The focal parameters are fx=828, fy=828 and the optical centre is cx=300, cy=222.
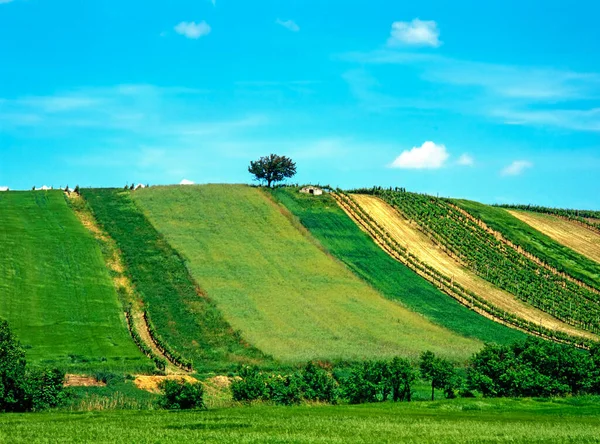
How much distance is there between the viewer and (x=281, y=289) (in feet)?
313

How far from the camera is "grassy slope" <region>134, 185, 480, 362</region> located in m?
80.6

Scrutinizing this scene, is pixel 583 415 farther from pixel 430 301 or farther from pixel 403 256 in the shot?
pixel 403 256

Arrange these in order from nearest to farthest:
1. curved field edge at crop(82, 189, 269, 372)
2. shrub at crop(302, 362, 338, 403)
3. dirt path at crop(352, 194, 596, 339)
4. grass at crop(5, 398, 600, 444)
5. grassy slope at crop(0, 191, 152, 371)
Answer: grass at crop(5, 398, 600, 444) → shrub at crop(302, 362, 338, 403) → grassy slope at crop(0, 191, 152, 371) → curved field edge at crop(82, 189, 269, 372) → dirt path at crop(352, 194, 596, 339)

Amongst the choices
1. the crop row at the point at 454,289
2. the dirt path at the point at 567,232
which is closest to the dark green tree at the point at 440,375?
the crop row at the point at 454,289

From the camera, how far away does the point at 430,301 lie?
99.6m

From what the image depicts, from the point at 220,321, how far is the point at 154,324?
663 cm

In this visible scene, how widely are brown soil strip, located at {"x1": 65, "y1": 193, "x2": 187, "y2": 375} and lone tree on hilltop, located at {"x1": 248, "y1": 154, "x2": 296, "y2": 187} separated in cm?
4136

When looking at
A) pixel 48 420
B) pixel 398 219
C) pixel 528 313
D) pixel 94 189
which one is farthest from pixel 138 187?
pixel 48 420

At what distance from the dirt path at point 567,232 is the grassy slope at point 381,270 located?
117 feet

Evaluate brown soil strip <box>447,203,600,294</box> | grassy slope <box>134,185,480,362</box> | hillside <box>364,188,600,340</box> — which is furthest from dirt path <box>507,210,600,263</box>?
grassy slope <box>134,185,480,362</box>

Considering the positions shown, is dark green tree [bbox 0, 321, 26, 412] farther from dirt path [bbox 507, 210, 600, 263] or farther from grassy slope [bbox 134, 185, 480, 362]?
dirt path [bbox 507, 210, 600, 263]

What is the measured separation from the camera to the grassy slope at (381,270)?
92812 mm

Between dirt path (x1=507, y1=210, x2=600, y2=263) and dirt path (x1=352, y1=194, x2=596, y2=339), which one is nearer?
dirt path (x1=352, y1=194, x2=596, y2=339)

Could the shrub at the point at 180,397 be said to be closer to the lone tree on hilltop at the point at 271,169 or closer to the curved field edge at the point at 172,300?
the curved field edge at the point at 172,300
